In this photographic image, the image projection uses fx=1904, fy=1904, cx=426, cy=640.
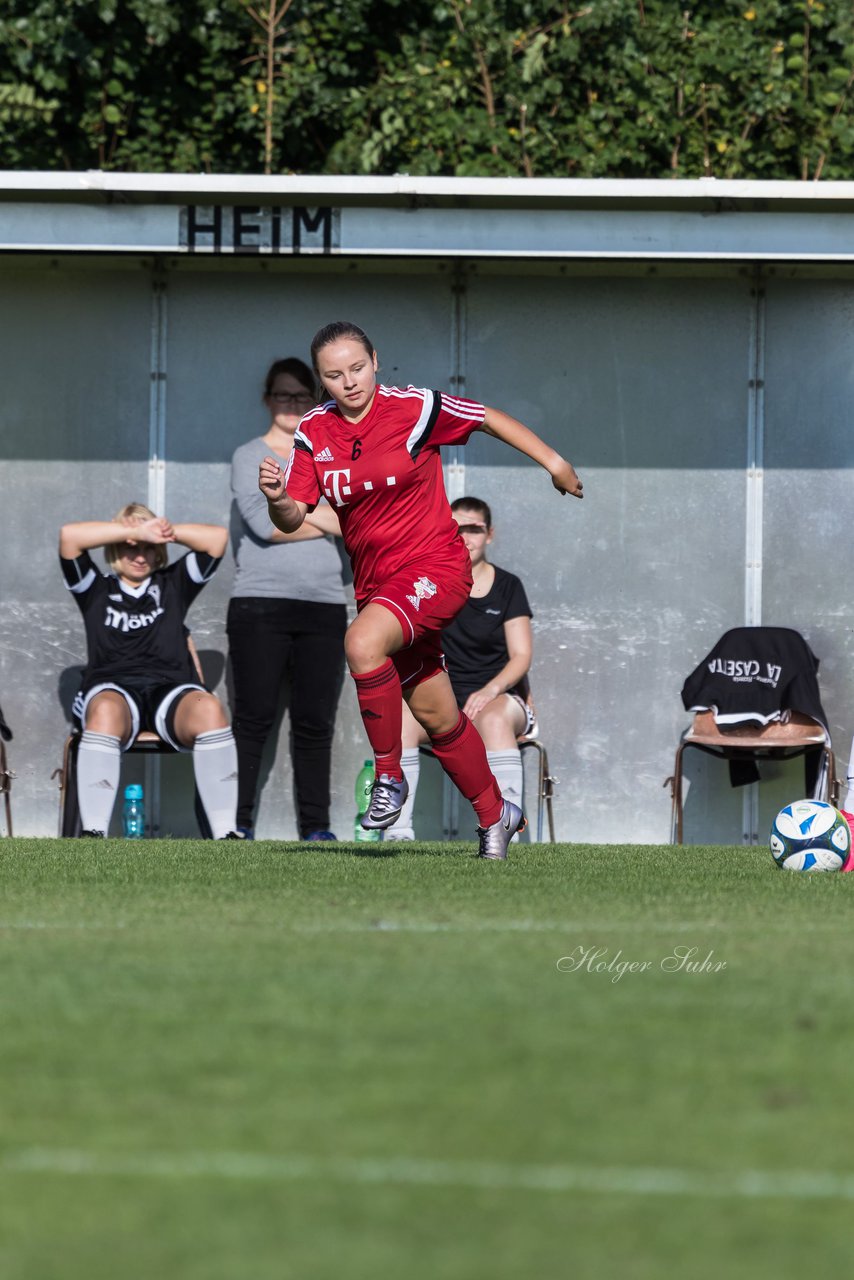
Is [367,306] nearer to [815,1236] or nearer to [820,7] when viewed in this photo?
[820,7]

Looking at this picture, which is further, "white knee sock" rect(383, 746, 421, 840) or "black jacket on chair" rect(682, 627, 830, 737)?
"black jacket on chair" rect(682, 627, 830, 737)

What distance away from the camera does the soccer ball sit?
21.5ft

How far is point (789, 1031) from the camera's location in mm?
3203

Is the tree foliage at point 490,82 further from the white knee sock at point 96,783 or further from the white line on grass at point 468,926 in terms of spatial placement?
the white line on grass at point 468,926

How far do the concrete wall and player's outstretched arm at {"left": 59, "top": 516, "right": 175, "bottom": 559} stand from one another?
2.46 ft

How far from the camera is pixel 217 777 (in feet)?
29.1

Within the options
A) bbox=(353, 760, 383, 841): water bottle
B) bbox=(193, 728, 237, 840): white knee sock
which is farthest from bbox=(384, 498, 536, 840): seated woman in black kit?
bbox=(193, 728, 237, 840): white knee sock

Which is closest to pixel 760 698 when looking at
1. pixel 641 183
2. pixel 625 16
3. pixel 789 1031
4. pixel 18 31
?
pixel 641 183

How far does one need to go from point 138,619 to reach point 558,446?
2411mm

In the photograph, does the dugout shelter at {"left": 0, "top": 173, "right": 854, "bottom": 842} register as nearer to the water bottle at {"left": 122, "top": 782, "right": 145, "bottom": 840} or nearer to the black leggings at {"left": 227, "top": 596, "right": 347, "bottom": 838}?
the water bottle at {"left": 122, "top": 782, "right": 145, "bottom": 840}

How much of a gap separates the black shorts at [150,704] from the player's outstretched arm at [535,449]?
119 inches

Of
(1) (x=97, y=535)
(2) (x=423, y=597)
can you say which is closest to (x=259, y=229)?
(1) (x=97, y=535)

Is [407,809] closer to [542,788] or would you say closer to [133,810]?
[542,788]

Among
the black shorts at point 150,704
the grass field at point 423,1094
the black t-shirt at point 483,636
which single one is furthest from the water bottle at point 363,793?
the grass field at point 423,1094
